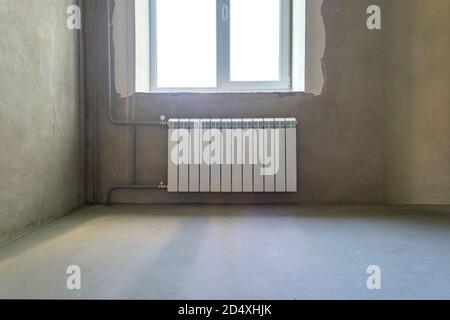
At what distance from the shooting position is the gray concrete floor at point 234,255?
120 cm

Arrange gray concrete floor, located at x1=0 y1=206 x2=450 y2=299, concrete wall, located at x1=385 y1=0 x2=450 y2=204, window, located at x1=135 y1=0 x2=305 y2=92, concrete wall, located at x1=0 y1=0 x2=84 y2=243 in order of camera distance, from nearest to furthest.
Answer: gray concrete floor, located at x1=0 y1=206 x2=450 y2=299
concrete wall, located at x1=0 y1=0 x2=84 y2=243
concrete wall, located at x1=385 y1=0 x2=450 y2=204
window, located at x1=135 y1=0 x2=305 y2=92

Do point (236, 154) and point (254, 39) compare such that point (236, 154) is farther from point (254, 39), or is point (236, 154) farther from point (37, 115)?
point (37, 115)

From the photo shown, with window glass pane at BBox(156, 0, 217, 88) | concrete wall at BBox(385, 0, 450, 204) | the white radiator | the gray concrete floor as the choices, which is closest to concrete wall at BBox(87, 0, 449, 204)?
concrete wall at BBox(385, 0, 450, 204)

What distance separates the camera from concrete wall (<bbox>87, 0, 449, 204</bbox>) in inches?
111

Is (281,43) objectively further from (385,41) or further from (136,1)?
(136,1)

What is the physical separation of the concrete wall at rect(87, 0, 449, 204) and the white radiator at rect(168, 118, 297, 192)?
163 millimetres

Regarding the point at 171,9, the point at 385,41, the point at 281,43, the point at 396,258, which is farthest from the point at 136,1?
the point at 396,258

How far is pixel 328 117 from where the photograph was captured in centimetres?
286

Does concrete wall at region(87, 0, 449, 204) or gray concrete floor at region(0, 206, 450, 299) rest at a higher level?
concrete wall at region(87, 0, 449, 204)

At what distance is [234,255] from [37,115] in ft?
4.92

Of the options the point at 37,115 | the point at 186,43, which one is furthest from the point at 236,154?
the point at 37,115

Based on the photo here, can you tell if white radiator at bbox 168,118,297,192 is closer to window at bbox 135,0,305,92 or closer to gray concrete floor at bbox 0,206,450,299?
gray concrete floor at bbox 0,206,450,299

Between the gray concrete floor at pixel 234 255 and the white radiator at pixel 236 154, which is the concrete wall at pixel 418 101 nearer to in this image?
the gray concrete floor at pixel 234 255
